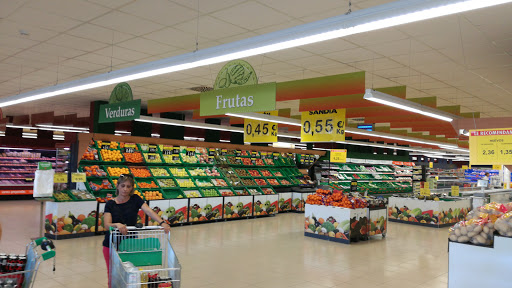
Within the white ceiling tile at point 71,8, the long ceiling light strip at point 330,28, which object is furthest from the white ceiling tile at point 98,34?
the long ceiling light strip at point 330,28

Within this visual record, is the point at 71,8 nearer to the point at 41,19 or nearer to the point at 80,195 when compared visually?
the point at 41,19

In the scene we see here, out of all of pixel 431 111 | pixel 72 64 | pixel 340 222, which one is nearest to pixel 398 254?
pixel 340 222

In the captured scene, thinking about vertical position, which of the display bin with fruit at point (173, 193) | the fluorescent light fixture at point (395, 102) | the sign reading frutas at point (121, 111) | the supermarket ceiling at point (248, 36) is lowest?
the display bin with fruit at point (173, 193)

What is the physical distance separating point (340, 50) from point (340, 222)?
4242mm

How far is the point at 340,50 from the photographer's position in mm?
6742

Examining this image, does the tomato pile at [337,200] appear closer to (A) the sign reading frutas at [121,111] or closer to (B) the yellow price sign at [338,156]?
(A) the sign reading frutas at [121,111]

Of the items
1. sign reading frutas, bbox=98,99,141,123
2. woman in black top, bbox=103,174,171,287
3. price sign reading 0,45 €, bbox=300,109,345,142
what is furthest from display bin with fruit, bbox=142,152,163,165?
woman in black top, bbox=103,174,171,287

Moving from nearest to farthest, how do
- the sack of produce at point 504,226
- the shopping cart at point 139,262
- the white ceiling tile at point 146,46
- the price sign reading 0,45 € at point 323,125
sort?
the shopping cart at point 139,262 → the sack of produce at point 504,226 → the white ceiling tile at point 146,46 → the price sign reading 0,45 € at point 323,125

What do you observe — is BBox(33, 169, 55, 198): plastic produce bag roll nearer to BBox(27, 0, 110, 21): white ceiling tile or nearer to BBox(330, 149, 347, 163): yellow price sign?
BBox(27, 0, 110, 21): white ceiling tile

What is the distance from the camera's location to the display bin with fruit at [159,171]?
11.2 meters

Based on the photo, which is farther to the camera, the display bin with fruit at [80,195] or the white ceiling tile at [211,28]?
the display bin with fruit at [80,195]

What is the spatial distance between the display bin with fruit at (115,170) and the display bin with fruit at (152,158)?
76cm

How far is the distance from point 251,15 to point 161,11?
1.25 m

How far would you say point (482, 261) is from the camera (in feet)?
14.4
